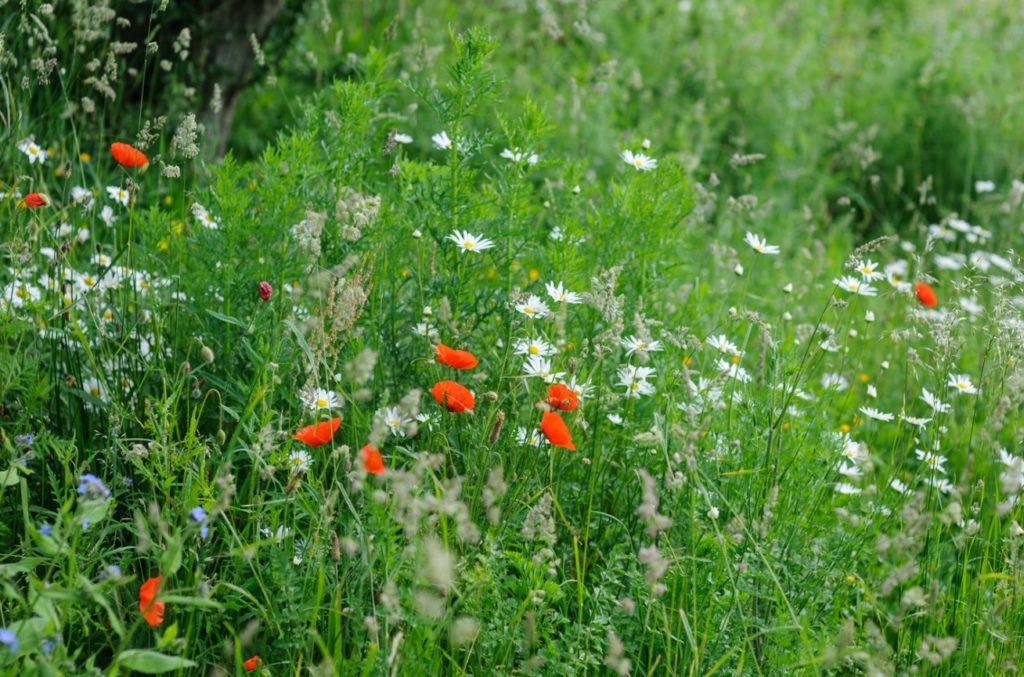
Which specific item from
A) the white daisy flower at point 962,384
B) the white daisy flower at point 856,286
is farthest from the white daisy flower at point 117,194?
the white daisy flower at point 962,384

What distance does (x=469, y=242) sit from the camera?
8.18 feet

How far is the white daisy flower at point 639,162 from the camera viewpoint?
2.88m

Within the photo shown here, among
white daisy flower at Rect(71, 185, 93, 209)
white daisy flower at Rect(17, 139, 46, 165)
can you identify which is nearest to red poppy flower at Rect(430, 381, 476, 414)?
white daisy flower at Rect(71, 185, 93, 209)

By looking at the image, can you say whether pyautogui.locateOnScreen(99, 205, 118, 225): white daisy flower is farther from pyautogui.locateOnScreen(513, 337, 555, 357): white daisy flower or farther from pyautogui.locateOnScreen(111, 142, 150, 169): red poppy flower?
pyautogui.locateOnScreen(513, 337, 555, 357): white daisy flower

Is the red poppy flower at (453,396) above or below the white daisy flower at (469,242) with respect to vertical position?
below

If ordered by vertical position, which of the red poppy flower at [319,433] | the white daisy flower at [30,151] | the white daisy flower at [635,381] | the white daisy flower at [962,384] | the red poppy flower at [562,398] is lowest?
the white daisy flower at [962,384]

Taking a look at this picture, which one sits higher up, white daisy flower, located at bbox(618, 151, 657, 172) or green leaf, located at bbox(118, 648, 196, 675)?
white daisy flower, located at bbox(618, 151, 657, 172)

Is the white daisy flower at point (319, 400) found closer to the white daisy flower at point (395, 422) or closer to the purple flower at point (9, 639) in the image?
the white daisy flower at point (395, 422)

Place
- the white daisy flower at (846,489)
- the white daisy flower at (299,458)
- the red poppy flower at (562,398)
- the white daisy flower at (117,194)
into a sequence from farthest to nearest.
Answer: the white daisy flower at (117,194) < the white daisy flower at (846,489) < the white daisy flower at (299,458) < the red poppy flower at (562,398)

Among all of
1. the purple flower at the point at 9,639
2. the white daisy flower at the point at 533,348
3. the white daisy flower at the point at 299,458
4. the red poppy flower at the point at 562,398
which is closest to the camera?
the purple flower at the point at 9,639

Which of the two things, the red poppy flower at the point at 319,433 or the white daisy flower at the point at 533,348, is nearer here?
the red poppy flower at the point at 319,433

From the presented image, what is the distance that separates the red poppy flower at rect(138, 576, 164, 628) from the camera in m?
1.63

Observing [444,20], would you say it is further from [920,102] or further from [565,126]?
[920,102]

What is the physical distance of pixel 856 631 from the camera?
2.26 metres
